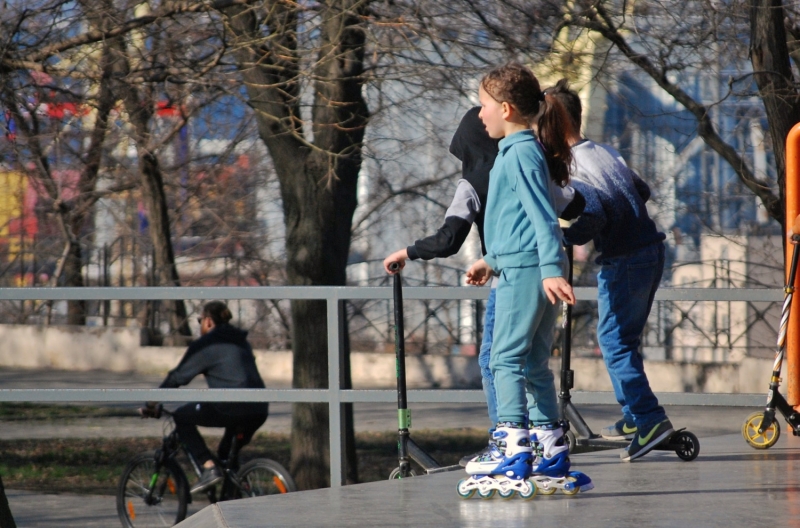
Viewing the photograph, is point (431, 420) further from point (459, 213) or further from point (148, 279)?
point (459, 213)

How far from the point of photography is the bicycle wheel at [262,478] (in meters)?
6.69

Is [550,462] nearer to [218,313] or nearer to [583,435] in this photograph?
[583,435]

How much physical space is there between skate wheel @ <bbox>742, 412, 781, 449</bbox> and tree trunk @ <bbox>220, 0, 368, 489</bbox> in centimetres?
403

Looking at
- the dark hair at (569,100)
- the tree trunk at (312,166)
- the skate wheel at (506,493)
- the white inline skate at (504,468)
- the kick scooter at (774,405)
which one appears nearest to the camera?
the white inline skate at (504,468)

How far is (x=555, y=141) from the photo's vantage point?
4113mm

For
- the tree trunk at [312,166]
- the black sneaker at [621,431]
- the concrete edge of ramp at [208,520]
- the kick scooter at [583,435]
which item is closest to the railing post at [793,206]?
the kick scooter at [583,435]

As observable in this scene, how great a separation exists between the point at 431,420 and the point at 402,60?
5454mm

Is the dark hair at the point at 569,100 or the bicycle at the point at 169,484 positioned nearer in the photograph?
the dark hair at the point at 569,100

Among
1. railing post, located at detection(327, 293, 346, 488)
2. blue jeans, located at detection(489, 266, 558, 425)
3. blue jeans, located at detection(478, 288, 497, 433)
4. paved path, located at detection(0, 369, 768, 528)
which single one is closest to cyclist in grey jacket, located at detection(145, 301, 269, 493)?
railing post, located at detection(327, 293, 346, 488)

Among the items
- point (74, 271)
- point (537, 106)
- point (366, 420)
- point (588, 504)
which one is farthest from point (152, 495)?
point (74, 271)

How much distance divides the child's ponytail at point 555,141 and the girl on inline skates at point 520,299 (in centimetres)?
4

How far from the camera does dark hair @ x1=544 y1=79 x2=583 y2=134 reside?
4625 millimetres

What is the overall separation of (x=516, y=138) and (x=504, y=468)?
124 cm

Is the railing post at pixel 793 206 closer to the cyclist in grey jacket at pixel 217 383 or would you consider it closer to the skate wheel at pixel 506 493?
the skate wheel at pixel 506 493
